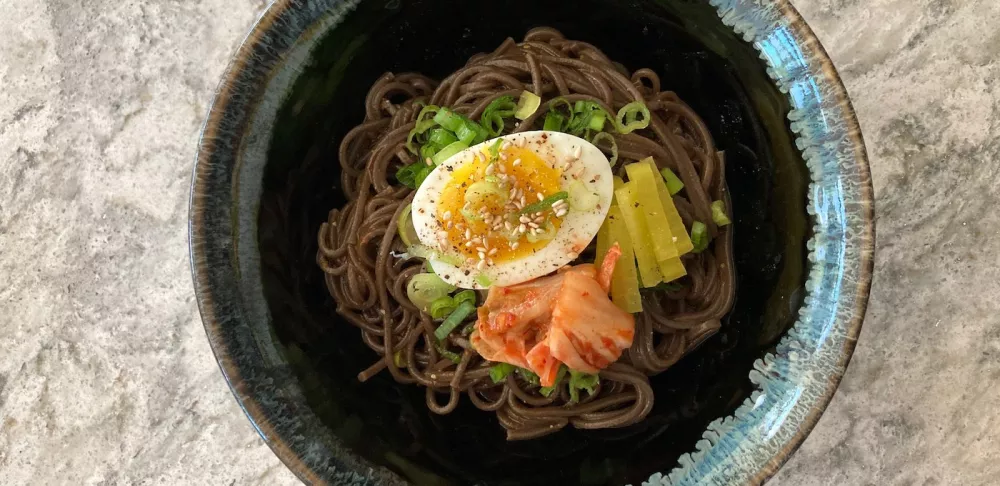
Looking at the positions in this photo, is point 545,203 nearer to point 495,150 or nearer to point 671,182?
point 495,150

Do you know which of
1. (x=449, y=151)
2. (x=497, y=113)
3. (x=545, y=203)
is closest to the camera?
(x=545, y=203)

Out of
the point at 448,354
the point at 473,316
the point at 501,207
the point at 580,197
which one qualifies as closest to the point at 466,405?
the point at 448,354

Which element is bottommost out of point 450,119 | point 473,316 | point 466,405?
point 466,405

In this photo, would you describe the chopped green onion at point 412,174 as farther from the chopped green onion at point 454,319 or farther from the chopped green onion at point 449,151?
the chopped green onion at point 454,319

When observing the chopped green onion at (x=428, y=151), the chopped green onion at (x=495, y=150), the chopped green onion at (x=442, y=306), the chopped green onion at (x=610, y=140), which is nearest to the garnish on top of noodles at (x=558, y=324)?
the chopped green onion at (x=442, y=306)

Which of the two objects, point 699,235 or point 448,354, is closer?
point 699,235

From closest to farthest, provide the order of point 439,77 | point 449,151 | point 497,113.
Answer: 1. point 449,151
2. point 497,113
3. point 439,77
